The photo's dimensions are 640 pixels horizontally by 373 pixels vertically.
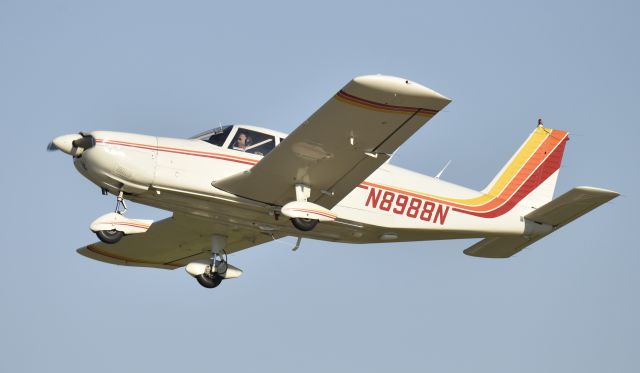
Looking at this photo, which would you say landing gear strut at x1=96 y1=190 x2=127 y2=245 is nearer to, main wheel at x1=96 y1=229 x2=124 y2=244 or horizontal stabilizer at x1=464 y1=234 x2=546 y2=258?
main wheel at x1=96 y1=229 x2=124 y2=244

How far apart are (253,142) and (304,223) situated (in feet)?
5.01

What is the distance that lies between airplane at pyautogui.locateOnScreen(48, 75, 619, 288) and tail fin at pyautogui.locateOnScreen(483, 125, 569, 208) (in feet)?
0.06

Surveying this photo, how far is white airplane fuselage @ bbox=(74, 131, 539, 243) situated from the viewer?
18438 millimetres

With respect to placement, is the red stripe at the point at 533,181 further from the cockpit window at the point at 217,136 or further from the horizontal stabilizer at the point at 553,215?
the cockpit window at the point at 217,136

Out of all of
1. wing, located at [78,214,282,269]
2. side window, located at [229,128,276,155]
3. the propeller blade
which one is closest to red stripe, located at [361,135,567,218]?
side window, located at [229,128,276,155]

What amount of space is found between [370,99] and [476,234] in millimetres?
4595

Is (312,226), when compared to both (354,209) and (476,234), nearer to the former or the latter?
(354,209)

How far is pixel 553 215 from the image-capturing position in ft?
67.0

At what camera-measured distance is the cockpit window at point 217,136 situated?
19.1 meters

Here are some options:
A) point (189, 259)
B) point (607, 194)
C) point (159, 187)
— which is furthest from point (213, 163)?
point (607, 194)

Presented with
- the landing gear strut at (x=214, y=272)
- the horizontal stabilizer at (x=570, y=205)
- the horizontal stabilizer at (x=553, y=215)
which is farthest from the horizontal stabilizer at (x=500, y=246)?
the landing gear strut at (x=214, y=272)

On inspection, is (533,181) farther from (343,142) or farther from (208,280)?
(208,280)

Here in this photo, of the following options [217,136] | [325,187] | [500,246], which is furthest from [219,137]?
[500,246]

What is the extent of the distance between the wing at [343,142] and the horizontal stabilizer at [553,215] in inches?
130
